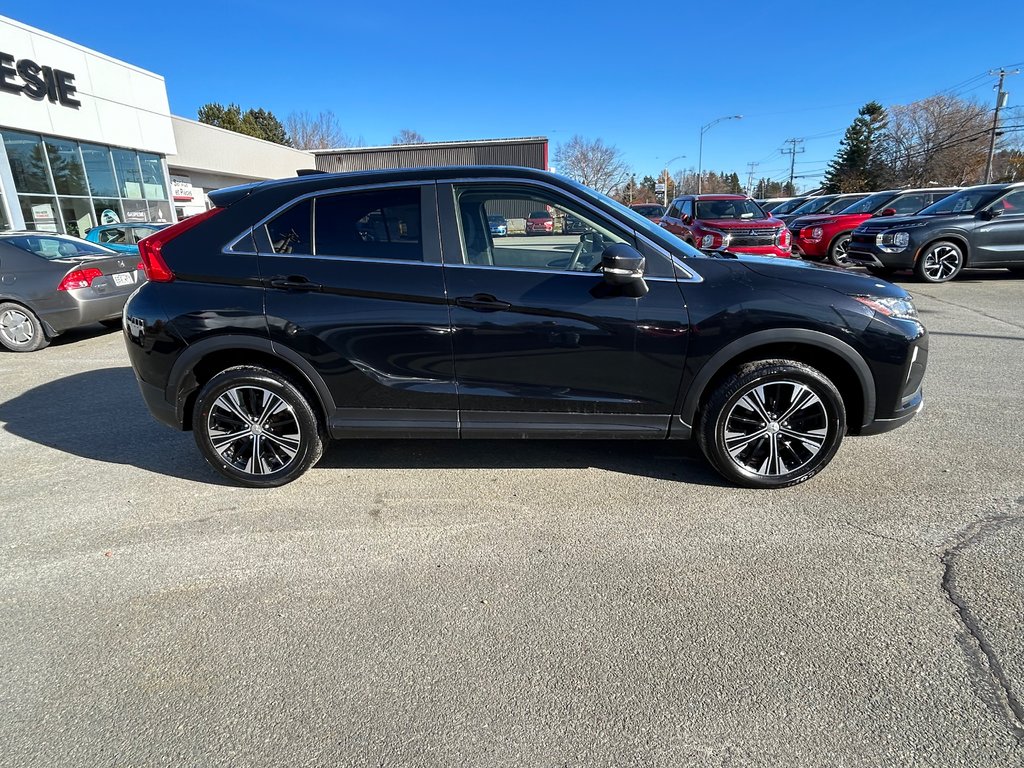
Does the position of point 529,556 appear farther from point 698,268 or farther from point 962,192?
point 962,192

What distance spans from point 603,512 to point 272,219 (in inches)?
103

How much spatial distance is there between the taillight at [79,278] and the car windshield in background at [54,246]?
37 cm

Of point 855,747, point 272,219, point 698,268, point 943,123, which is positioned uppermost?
point 943,123

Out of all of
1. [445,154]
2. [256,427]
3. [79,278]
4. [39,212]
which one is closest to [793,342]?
[256,427]

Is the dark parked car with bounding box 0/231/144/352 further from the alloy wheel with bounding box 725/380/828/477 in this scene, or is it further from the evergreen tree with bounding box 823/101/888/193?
the evergreen tree with bounding box 823/101/888/193

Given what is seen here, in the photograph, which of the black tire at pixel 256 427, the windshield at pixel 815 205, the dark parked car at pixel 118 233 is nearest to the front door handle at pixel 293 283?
the black tire at pixel 256 427

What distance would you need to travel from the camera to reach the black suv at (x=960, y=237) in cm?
1044

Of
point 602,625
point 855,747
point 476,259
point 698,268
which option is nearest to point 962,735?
point 855,747

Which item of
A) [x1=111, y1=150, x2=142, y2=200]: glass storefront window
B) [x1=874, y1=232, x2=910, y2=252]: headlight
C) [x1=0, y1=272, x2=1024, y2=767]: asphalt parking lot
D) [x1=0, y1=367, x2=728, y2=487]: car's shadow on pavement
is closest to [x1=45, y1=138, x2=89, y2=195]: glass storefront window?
[x1=111, y1=150, x2=142, y2=200]: glass storefront window

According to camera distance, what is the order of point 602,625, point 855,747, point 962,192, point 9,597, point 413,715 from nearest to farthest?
point 855,747, point 413,715, point 602,625, point 9,597, point 962,192

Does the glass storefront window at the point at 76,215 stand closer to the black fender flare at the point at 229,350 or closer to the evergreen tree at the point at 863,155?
the black fender flare at the point at 229,350

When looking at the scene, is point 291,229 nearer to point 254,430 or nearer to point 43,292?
point 254,430

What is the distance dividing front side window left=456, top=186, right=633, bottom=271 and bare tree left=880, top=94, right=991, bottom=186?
6214 centimetres

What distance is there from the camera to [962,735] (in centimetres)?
179
